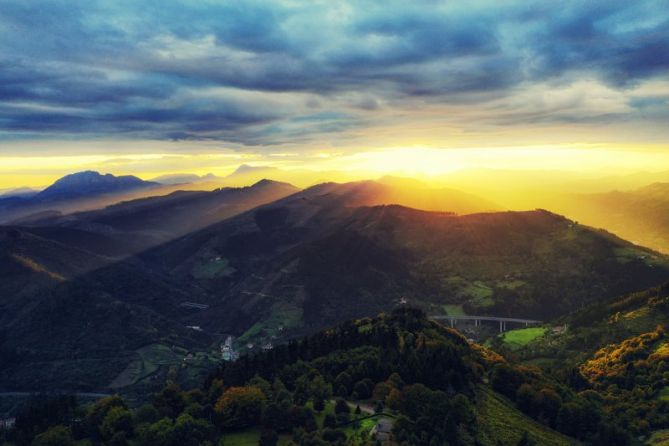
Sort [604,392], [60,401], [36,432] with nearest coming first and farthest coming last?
[36,432]
[60,401]
[604,392]

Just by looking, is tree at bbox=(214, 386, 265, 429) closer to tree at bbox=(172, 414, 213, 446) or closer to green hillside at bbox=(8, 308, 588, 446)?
green hillside at bbox=(8, 308, 588, 446)

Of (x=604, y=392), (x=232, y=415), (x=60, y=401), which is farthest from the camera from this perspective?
(x=604, y=392)

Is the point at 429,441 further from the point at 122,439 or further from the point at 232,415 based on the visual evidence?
the point at 122,439

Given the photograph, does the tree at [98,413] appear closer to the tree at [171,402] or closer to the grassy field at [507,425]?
the tree at [171,402]

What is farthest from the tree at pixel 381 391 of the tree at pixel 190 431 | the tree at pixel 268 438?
the tree at pixel 190 431

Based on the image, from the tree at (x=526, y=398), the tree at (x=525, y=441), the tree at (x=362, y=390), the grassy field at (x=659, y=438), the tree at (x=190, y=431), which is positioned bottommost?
the grassy field at (x=659, y=438)

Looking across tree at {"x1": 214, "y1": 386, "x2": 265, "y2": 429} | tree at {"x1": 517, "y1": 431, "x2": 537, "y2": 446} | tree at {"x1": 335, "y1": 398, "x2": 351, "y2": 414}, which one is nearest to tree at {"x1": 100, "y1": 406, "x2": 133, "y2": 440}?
tree at {"x1": 214, "y1": 386, "x2": 265, "y2": 429}

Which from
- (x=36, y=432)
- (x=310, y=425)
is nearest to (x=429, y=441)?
(x=310, y=425)
